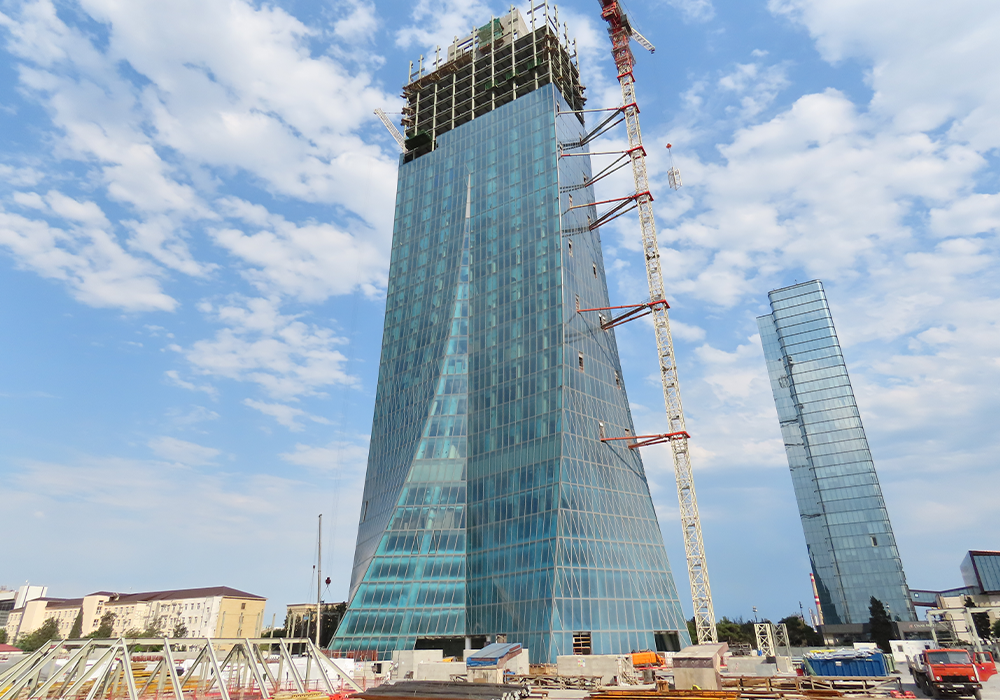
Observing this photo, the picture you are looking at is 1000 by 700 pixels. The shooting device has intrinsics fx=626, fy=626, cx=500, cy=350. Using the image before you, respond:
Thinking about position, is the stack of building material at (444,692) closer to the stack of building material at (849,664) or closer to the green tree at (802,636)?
the stack of building material at (849,664)

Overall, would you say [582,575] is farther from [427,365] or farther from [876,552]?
[876,552]

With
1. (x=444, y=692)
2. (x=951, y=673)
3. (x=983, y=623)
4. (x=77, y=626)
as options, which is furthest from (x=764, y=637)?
(x=77, y=626)

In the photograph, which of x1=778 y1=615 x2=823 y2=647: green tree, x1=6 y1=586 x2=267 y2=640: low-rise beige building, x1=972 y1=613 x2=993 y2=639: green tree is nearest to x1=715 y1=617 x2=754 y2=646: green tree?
x1=778 y1=615 x2=823 y2=647: green tree

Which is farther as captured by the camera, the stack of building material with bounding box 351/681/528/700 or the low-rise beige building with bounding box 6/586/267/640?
the low-rise beige building with bounding box 6/586/267/640

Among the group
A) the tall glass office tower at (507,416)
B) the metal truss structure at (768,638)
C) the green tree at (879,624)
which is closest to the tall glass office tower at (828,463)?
the green tree at (879,624)

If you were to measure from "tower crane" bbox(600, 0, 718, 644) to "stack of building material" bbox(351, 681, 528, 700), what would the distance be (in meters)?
54.9

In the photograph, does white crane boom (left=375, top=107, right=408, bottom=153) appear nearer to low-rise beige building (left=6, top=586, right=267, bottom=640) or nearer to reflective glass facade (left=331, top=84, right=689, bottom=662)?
reflective glass facade (left=331, top=84, right=689, bottom=662)

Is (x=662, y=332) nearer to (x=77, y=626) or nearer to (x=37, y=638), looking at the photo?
(x=37, y=638)

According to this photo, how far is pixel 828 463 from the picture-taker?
16325 centimetres

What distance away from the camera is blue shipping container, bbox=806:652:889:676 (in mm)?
36844

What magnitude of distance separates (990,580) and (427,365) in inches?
5950

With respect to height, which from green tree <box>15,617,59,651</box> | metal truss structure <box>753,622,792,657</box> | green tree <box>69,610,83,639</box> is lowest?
metal truss structure <box>753,622,792,657</box>

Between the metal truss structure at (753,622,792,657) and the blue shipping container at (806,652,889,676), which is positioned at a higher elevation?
the metal truss structure at (753,622,792,657)

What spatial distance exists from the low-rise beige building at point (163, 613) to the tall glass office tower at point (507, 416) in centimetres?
11941
